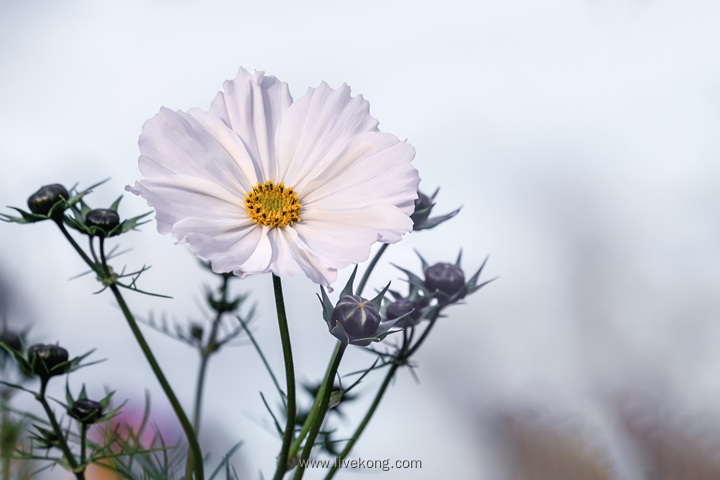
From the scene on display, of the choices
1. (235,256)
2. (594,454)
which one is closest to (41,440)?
(235,256)

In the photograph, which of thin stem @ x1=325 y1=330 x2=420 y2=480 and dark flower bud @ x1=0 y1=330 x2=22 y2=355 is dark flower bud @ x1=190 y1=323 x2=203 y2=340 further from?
thin stem @ x1=325 y1=330 x2=420 y2=480

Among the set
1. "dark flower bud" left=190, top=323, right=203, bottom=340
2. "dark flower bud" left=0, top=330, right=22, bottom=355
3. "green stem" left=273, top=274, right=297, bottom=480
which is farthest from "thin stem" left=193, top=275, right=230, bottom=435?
"green stem" left=273, top=274, right=297, bottom=480

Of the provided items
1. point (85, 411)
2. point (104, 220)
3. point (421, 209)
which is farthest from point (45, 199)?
point (421, 209)

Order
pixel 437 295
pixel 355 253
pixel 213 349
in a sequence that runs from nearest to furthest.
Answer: pixel 355 253, pixel 437 295, pixel 213 349

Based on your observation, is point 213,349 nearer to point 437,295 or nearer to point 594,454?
point 437,295

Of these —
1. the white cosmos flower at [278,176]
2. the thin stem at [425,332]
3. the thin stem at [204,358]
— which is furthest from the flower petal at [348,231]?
the thin stem at [204,358]

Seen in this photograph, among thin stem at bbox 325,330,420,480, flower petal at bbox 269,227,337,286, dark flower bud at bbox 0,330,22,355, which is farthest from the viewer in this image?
dark flower bud at bbox 0,330,22,355

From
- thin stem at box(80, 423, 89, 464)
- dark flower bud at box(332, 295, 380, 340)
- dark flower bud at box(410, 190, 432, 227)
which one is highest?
dark flower bud at box(410, 190, 432, 227)
